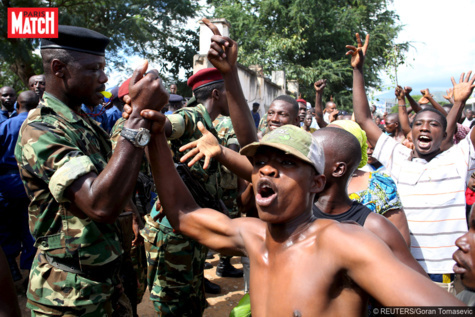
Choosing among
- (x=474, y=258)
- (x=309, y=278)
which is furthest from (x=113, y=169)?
(x=474, y=258)

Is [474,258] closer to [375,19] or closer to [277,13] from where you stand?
[277,13]

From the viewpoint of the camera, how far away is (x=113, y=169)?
1847 millimetres

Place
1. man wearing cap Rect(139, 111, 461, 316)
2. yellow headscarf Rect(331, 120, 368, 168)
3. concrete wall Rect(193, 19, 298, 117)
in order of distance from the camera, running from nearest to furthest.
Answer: man wearing cap Rect(139, 111, 461, 316) < yellow headscarf Rect(331, 120, 368, 168) < concrete wall Rect(193, 19, 298, 117)

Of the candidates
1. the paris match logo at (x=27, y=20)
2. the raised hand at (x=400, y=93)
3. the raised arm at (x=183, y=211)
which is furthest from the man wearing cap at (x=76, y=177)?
the paris match logo at (x=27, y=20)

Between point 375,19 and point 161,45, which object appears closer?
point 161,45

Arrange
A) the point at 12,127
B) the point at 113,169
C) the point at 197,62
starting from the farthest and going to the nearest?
the point at 197,62 → the point at 12,127 → the point at 113,169

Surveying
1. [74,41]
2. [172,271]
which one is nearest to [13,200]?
[172,271]

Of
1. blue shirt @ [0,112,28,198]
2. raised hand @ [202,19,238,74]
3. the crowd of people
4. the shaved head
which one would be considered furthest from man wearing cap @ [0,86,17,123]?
the shaved head

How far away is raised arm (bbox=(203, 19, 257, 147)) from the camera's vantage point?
245cm

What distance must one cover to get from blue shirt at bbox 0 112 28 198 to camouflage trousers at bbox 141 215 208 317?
2396 mm

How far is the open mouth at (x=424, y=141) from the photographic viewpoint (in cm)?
362

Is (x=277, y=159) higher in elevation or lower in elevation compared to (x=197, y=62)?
lower

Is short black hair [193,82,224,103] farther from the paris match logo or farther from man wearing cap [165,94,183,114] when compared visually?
the paris match logo

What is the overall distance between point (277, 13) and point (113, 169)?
26935 mm
